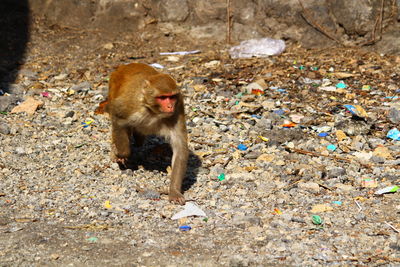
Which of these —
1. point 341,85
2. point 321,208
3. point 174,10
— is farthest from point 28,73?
point 321,208

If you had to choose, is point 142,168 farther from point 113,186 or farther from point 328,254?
point 328,254

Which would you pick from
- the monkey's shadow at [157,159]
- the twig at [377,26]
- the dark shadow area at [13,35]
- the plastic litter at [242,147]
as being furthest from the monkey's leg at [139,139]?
the twig at [377,26]

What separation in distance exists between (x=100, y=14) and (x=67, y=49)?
3.27 ft

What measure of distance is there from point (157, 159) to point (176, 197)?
1290 millimetres

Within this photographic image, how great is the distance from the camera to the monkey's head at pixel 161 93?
18.0ft

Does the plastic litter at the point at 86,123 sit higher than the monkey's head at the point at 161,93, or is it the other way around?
the monkey's head at the point at 161,93

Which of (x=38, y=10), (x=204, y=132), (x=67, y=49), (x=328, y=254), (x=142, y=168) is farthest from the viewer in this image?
(x=38, y=10)

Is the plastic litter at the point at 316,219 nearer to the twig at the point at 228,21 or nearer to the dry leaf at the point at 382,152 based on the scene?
the dry leaf at the point at 382,152

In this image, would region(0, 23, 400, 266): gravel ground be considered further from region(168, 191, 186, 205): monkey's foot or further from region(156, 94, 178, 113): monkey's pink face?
region(156, 94, 178, 113): monkey's pink face

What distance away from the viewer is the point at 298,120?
299 inches

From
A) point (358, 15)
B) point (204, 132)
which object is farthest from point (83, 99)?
point (358, 15)

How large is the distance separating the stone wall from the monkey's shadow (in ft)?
13.4

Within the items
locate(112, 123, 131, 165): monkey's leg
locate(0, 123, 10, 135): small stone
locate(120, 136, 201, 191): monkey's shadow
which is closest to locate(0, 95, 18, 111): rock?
locate(0, 123, 10, 135): small stone

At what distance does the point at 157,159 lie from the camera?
6727mm
